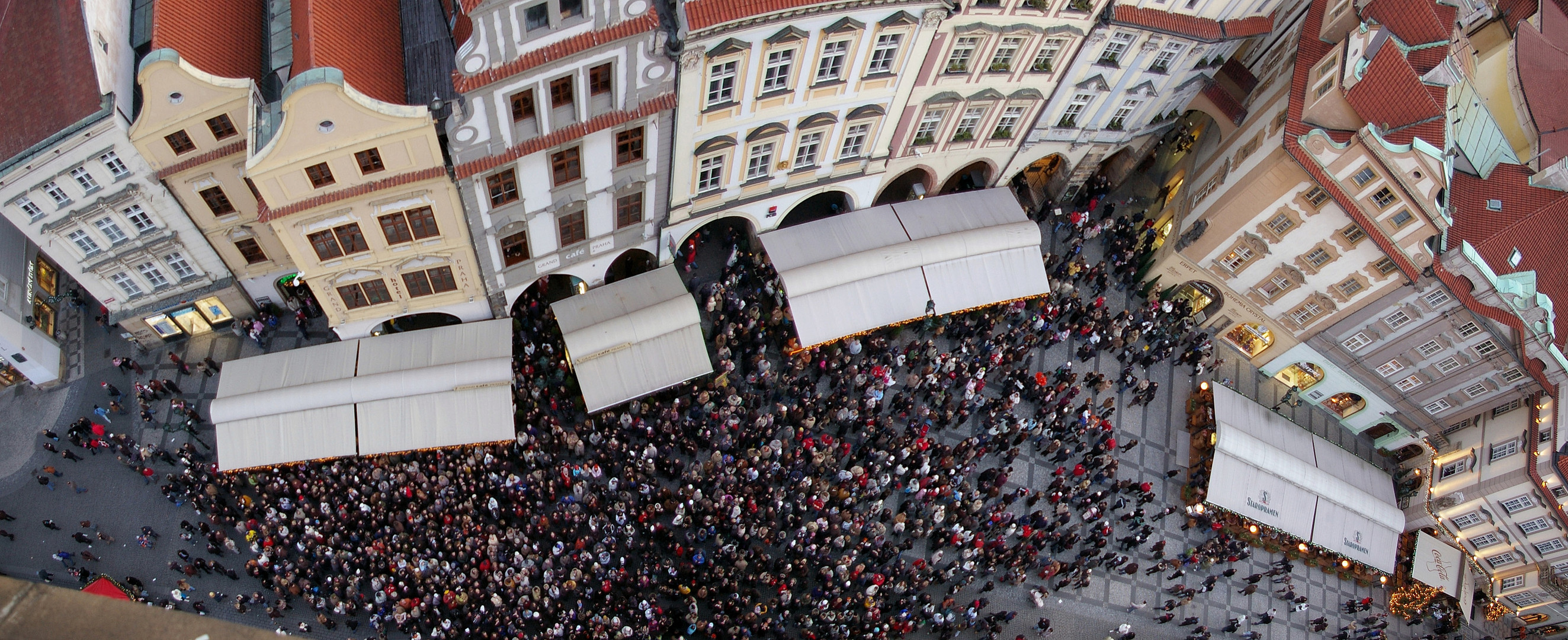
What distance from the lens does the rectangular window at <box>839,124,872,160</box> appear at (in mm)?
43875

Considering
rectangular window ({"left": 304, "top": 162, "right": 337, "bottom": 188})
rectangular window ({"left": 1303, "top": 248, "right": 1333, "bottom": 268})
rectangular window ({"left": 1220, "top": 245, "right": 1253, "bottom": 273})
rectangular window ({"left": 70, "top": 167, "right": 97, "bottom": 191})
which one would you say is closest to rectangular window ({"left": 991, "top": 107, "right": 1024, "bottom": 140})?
rectangular window ({"left": 1220, "top": 245, "right": 1253, "bottom": 273})

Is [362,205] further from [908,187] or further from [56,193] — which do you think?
[908,187]

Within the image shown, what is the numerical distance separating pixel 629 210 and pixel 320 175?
11.7 metres

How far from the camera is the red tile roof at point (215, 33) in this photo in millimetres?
35250

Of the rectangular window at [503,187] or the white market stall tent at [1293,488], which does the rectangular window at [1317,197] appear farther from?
the rectangular window at [503,187]

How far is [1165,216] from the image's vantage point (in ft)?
171

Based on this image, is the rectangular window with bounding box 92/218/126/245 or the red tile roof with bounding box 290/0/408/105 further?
the rectangular window with bounding box 92/218/126/245

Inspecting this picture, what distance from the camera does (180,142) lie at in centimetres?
3738

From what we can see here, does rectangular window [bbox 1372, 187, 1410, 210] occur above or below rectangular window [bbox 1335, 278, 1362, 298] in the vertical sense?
above

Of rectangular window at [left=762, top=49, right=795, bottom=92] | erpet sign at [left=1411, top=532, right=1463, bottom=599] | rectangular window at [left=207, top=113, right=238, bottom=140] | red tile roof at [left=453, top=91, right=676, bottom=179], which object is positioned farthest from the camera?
erpet sign at [left=1411, top=532, right=1463, bottom=599]

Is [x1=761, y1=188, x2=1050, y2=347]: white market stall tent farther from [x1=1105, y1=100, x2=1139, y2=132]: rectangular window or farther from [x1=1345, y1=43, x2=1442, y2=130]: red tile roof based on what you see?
[x1=1345, y1=43, x2=1442, y2=130]: red tile roof

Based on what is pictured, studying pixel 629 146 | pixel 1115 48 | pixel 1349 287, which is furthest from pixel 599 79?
pixel 1349 287

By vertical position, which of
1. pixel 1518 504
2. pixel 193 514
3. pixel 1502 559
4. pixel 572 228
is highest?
pixel 572 228

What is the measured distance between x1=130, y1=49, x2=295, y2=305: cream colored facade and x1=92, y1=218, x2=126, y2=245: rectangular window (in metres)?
2.65
